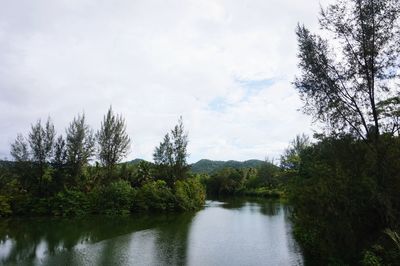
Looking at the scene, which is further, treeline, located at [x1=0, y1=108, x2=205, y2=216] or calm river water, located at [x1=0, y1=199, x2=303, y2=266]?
treeline, located at [x1=0, y1=108, x2=205, y2=216]

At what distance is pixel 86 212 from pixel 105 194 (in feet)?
6.97

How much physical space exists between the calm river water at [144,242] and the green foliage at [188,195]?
8.36 meters

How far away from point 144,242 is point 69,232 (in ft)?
19.8

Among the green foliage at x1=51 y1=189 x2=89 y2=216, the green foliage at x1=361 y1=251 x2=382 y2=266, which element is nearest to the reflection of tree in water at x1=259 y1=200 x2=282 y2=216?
the green foliage at x1=51 y1=189 x2=89 y2=216

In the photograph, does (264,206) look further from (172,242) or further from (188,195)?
(172,242)

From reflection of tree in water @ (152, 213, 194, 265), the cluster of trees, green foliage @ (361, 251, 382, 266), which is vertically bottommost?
reflection of tree in water @ (152, 213, 194, 265)

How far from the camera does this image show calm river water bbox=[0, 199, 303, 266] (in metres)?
14.0

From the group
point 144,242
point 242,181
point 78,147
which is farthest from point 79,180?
point 242,181

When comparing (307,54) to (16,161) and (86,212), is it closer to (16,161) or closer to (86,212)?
(86,212)

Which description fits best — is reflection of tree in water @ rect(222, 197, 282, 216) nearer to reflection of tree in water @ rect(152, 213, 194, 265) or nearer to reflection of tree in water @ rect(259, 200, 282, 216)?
reflection of tree in water @ rect(259, 200, 282, 216)

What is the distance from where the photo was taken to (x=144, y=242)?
58.4 ft

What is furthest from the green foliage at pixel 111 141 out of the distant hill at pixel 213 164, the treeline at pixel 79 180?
the distant hill at pixel 213 164

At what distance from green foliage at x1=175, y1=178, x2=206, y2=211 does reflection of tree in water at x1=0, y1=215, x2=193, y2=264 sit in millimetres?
6329

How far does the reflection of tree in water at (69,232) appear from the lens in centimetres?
1611
